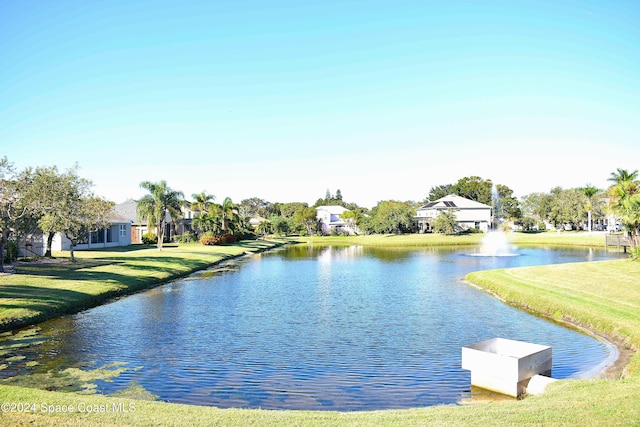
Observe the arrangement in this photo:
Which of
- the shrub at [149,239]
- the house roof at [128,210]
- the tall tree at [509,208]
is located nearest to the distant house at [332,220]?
the tall tree at [509,208]

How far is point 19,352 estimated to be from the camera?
600 inches

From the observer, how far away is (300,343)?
55.7 ft

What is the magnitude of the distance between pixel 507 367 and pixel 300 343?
752 cm

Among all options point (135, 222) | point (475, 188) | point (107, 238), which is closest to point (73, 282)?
point (107, 238)

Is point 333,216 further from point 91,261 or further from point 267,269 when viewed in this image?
point 91,261

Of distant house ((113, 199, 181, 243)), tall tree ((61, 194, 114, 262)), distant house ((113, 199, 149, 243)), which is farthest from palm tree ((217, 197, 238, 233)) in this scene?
tall tree ((61, 194, 114, 262))

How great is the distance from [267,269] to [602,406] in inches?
1373

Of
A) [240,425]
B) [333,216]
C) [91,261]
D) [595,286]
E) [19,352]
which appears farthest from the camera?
[333,216]

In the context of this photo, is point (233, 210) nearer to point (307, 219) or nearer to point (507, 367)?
point (307, 219)

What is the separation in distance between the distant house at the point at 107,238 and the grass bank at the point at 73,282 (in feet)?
31.0

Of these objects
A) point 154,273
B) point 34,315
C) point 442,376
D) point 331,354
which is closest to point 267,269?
point 154,273

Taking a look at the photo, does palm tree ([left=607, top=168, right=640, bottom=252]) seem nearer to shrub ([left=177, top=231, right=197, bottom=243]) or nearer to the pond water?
the pond water

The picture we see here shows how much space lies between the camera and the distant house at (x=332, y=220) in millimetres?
115750

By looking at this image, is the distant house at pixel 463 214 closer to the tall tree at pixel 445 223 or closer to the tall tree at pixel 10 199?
the tall tree at pixel 445 223
